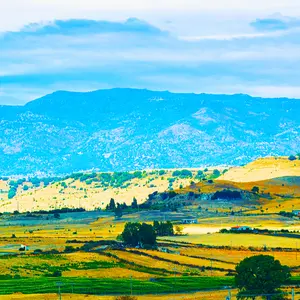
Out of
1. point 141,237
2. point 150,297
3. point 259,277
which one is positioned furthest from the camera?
point 141,237

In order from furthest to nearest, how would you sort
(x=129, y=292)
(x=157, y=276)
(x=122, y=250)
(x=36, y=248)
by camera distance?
(x=36, y=248)
(x=122, y=250)
(x=157, y=276)
(x=129, y=292)

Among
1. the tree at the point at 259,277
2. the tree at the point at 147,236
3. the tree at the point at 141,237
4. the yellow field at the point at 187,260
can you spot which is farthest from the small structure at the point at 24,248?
the tree at the point at 259,277

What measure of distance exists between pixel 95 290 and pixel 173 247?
226 feet

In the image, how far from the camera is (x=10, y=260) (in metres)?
159

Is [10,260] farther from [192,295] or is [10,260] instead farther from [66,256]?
[192,295]

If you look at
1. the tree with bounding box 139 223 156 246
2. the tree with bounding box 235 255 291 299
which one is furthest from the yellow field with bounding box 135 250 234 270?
the tree with bounding box 235 255 291 299

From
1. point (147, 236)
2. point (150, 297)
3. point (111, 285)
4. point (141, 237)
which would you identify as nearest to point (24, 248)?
point (141, 237)

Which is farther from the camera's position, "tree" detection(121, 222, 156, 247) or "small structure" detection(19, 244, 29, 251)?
"tree" detection(121, 222, 156, 247)

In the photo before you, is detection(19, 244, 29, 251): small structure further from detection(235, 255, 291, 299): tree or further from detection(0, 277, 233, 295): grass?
detection(235, 255, 291, 299): tree

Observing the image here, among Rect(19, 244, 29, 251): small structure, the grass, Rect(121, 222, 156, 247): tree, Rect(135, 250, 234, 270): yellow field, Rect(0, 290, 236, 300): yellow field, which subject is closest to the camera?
Rect(0, 290, 236, 300): yellow field

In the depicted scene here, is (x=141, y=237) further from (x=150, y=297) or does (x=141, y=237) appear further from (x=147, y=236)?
(x=150, y=297)

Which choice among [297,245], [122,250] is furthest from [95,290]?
[297,245]

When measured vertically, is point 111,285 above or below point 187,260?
below

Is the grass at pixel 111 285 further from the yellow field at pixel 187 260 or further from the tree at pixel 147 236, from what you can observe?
the tree at pixel 147 236
